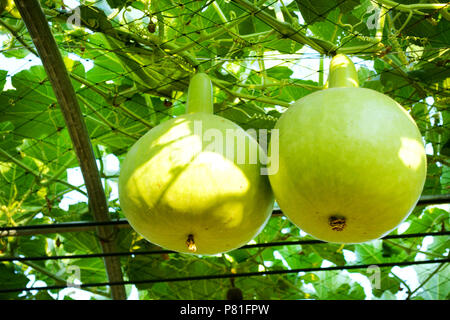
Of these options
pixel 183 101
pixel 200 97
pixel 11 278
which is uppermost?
pixel 183 101

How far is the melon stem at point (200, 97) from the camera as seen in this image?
122 cm

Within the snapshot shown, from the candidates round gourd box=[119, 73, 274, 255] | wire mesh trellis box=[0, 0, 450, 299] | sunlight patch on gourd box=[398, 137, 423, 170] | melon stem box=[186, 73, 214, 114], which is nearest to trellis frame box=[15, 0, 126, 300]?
wire mesh trellis box=[0, 0, 450, 299]

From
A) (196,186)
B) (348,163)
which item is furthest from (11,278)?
(348,163)

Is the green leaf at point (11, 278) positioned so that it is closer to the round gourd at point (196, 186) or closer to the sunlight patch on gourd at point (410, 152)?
the round gourd at point (196, 186)

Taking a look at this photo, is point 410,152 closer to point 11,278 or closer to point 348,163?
point 348,163

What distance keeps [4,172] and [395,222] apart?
5.95 ft

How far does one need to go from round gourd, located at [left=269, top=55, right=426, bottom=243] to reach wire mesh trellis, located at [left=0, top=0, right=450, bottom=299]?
40cm

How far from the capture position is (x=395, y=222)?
0.98 meters

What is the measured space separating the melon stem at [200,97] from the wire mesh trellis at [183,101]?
0.65 feet

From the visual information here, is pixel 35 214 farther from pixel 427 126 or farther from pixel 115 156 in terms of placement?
pixel 427 126

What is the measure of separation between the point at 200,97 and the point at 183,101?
75cm

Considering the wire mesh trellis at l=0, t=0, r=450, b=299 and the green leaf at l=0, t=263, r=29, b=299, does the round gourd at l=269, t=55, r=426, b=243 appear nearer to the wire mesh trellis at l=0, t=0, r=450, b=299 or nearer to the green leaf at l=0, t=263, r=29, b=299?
the wire mesh trellis at l=0, t=0, r=450, b=299

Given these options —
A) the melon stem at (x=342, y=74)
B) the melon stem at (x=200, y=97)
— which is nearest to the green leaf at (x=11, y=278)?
the melon stem at (x=200, y=97)

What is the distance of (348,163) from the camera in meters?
0.89
